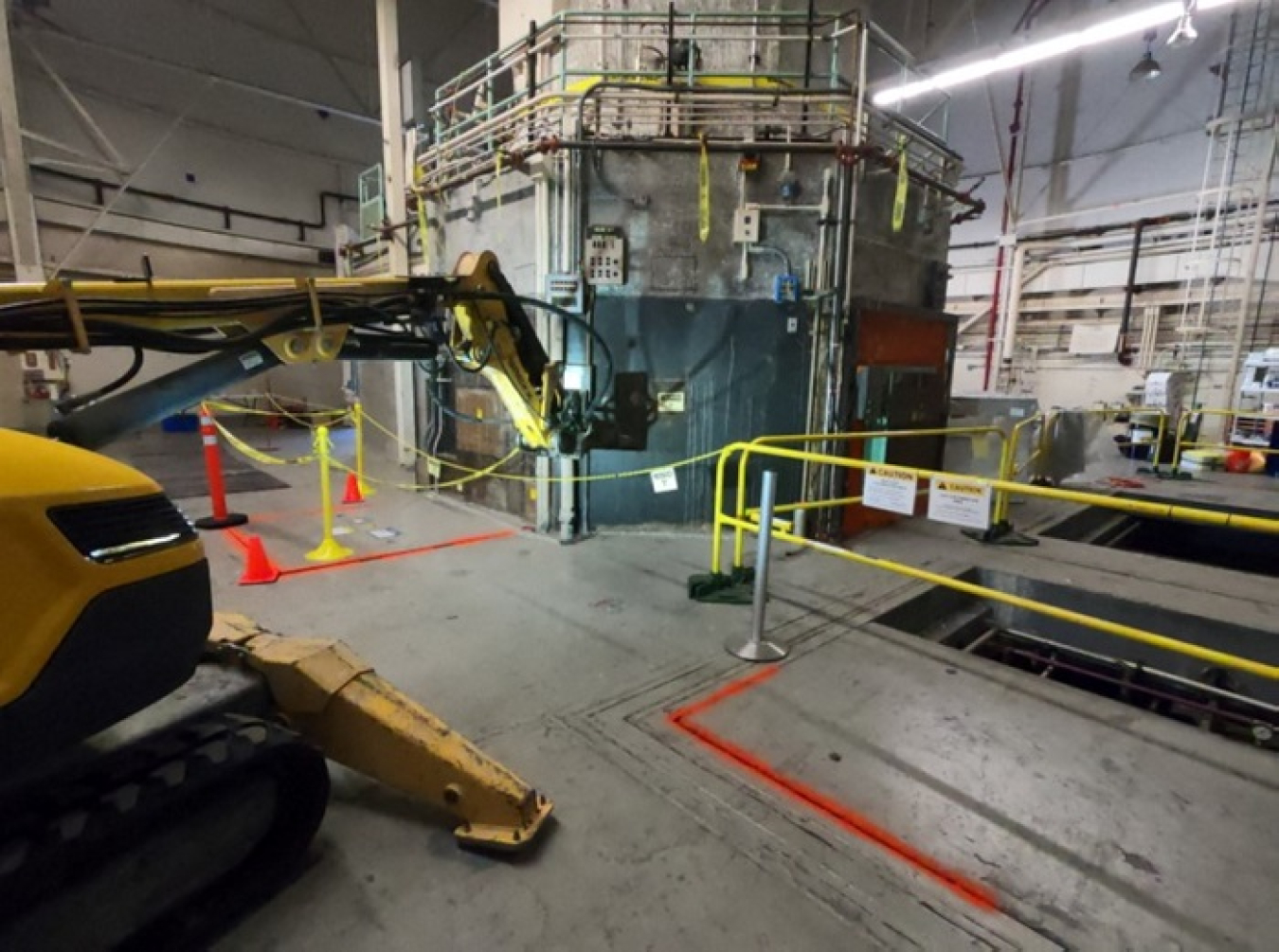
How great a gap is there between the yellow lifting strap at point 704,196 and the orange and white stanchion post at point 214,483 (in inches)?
202

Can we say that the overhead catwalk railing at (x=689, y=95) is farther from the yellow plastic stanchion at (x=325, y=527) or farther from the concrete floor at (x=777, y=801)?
the concrete floor at (x=777, y=801)

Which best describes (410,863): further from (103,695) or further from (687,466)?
(687,466)

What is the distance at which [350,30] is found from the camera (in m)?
12.5

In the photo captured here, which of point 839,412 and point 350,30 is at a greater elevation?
point 350,30

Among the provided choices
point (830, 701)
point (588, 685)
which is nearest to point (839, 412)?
point (830, 701)

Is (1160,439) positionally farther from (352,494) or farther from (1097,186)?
(352,494)

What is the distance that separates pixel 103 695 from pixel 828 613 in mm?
3928


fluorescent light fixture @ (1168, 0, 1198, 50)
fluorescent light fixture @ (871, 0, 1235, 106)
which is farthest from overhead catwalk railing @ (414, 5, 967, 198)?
fluorescent light fixture @ (1168, 0, 1198, 50)

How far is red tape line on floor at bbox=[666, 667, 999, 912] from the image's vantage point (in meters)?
2.03

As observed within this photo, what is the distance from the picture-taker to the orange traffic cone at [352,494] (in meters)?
7.16

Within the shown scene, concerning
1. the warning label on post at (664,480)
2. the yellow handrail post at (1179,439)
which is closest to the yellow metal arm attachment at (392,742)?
the warning label on post at (664,480)

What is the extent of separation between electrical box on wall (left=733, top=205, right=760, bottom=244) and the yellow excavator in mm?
3734

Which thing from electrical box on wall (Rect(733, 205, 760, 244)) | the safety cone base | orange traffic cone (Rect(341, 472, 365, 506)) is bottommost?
the safety cone base

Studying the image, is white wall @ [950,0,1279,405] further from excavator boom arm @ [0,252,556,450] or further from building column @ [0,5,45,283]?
building column @ [0,5,45,283]
